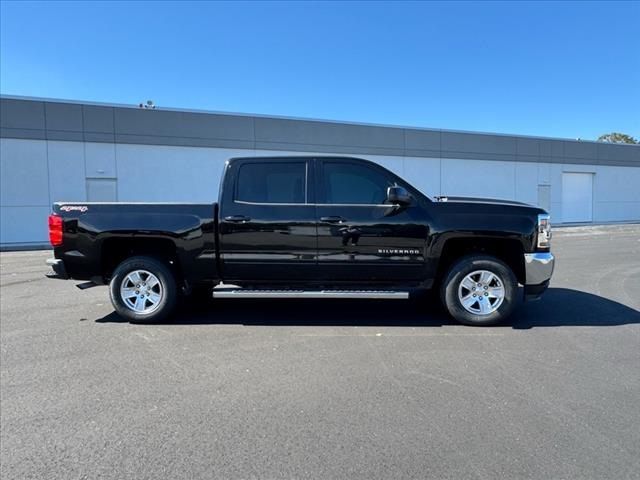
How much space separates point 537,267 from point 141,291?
5.04 metres

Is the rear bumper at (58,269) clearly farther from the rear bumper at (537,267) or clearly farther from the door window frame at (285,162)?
the rear bumper at (537,267)

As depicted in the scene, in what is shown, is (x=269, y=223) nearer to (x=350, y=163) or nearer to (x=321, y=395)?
(x=350, y=163)

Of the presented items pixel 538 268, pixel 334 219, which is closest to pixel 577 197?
pixel 538 268

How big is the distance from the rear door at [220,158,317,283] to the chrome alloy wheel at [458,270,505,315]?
75.0 inches

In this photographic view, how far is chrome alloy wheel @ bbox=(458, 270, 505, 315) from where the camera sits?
535 cm

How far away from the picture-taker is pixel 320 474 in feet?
8.31

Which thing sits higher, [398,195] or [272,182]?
[272,182]

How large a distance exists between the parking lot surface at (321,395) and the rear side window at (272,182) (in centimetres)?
163

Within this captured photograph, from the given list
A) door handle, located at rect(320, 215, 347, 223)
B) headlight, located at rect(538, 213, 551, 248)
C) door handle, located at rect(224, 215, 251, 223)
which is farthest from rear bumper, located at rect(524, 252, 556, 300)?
door handle, located at rect(224, 215, 251, 223)

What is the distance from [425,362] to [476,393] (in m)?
0.72

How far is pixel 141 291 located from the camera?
18.6ft

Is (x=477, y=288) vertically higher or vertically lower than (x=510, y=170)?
lower

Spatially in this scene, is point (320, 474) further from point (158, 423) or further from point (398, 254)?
point (398, 254)

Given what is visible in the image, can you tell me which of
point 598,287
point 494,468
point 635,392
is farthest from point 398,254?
point 598,287
